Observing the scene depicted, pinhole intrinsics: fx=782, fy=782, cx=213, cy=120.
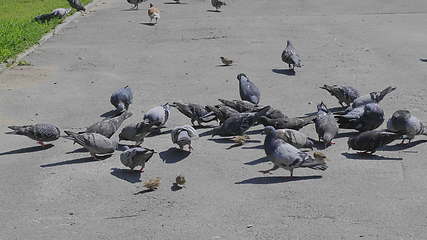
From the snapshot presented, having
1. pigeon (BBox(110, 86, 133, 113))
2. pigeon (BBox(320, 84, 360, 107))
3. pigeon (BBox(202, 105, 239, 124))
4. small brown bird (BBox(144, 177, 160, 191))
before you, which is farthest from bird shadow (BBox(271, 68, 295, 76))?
small brown bird (BBox(144, 177, 160, 191))

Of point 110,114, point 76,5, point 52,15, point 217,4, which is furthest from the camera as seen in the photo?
point 217,4

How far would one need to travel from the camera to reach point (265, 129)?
29.9 ft

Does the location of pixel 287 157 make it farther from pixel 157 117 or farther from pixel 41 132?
pixel 41 132

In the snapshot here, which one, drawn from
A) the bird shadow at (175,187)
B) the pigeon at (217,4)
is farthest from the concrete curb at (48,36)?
→ the bird shadow at (175,187)

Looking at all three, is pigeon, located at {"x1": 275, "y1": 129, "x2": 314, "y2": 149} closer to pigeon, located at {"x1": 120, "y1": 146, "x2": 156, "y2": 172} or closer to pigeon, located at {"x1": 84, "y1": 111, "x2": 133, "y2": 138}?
pigeon, located at {"x1": 120, "y1": 146, "x2": 156, "y2": 172}

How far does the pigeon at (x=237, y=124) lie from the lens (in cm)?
1012

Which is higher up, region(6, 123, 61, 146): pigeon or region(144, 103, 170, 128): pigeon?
region(144, 103, 170, 128): pigeon

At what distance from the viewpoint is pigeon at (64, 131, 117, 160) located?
9.41 metres

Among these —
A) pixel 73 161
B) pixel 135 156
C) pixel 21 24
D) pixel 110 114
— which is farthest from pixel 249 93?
pixel 21 24

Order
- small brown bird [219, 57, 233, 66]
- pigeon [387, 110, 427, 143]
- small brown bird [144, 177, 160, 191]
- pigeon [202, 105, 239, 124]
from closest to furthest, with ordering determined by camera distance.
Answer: small brown bird [144, 177, 160, 191] < pigeon [387, 110, 427, 143] < pigeon [202, 105, 239, 124] < small brown bird [219, 57, 233, 66]

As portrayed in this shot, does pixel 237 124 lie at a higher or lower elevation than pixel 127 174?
higher

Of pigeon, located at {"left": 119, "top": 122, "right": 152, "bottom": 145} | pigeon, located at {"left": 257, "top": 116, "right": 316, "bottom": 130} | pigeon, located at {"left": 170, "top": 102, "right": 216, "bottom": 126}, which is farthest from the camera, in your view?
pigeon, located at {"left": 170, "top": 102, "right": 216, "bottom": 126}

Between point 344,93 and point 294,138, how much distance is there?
108 inches

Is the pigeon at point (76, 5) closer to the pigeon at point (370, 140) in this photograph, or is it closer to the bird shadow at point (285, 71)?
the bird shadow at point (285, 71)
